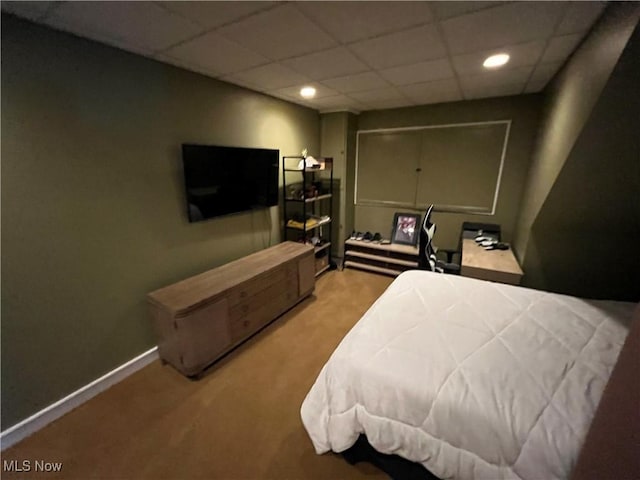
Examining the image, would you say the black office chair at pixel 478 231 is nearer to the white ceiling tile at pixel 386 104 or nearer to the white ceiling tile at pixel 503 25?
the white ceiling tile at pixel 386 104

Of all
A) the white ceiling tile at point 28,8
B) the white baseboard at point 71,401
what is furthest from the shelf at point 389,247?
the white ceiling tile at point 28,8

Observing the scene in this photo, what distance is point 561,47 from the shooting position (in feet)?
5.63

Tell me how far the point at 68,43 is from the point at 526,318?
308 cm

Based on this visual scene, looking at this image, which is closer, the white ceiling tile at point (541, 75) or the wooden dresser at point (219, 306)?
the wooden dresser at point (219, 306)

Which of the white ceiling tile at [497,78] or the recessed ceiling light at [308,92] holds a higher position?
the white ceiling tile at [497,78]

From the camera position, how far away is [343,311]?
2.93m

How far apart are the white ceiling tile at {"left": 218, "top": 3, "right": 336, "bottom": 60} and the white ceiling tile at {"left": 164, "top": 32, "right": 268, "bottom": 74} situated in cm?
8

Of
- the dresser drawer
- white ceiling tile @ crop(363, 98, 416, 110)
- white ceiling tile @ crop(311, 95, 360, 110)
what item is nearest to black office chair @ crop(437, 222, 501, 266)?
white ceiling tile @ crop(363, 98, 416, 110)

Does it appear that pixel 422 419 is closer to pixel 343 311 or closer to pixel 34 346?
pixel 343 311

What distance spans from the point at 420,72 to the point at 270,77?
1.25 metres

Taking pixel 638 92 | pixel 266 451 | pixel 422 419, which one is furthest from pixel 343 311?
pixel 638 92

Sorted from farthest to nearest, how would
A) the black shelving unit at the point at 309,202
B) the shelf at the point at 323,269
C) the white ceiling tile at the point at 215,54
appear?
the shelf at the point at 323,269
the black shelving unit at the point at 309,202
the white ceiling tile at the point at 215,54

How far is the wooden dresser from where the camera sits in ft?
6.27

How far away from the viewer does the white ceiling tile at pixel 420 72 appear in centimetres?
202
